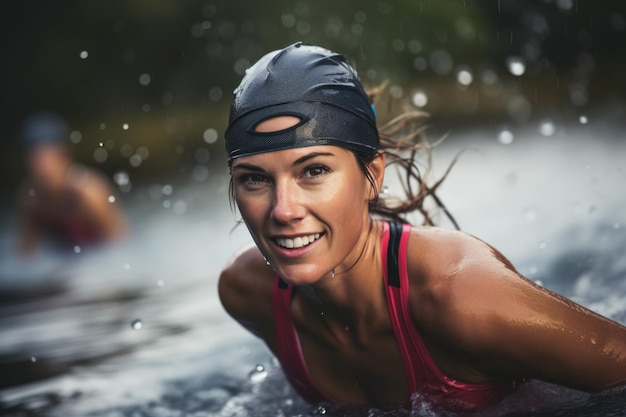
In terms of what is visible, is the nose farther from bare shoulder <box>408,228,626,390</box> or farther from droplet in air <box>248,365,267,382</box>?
droplet in air <box>248,365,267,382</box>

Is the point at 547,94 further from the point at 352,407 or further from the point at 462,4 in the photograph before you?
the point at 352,407

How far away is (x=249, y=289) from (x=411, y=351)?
922 mm

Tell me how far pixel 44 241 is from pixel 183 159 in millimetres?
7253

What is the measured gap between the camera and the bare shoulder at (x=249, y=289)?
3.85 metres

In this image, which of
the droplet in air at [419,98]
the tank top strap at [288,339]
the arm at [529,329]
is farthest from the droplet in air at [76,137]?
the arm at [529,329]

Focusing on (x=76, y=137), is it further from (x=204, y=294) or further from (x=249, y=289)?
(x=249, y=289)

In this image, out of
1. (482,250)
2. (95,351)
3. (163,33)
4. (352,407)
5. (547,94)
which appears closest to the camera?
(482,250)

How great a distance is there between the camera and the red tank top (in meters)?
3.25

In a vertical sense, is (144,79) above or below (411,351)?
above

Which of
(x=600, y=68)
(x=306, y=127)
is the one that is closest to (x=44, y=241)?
(x=306, y=127)

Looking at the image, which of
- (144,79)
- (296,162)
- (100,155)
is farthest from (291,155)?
(144,79)

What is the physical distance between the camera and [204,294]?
7.43 metres

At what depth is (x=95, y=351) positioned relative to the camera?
583cm

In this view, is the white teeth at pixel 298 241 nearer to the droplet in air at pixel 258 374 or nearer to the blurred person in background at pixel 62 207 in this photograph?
the droplet in air at pixel 258 374
